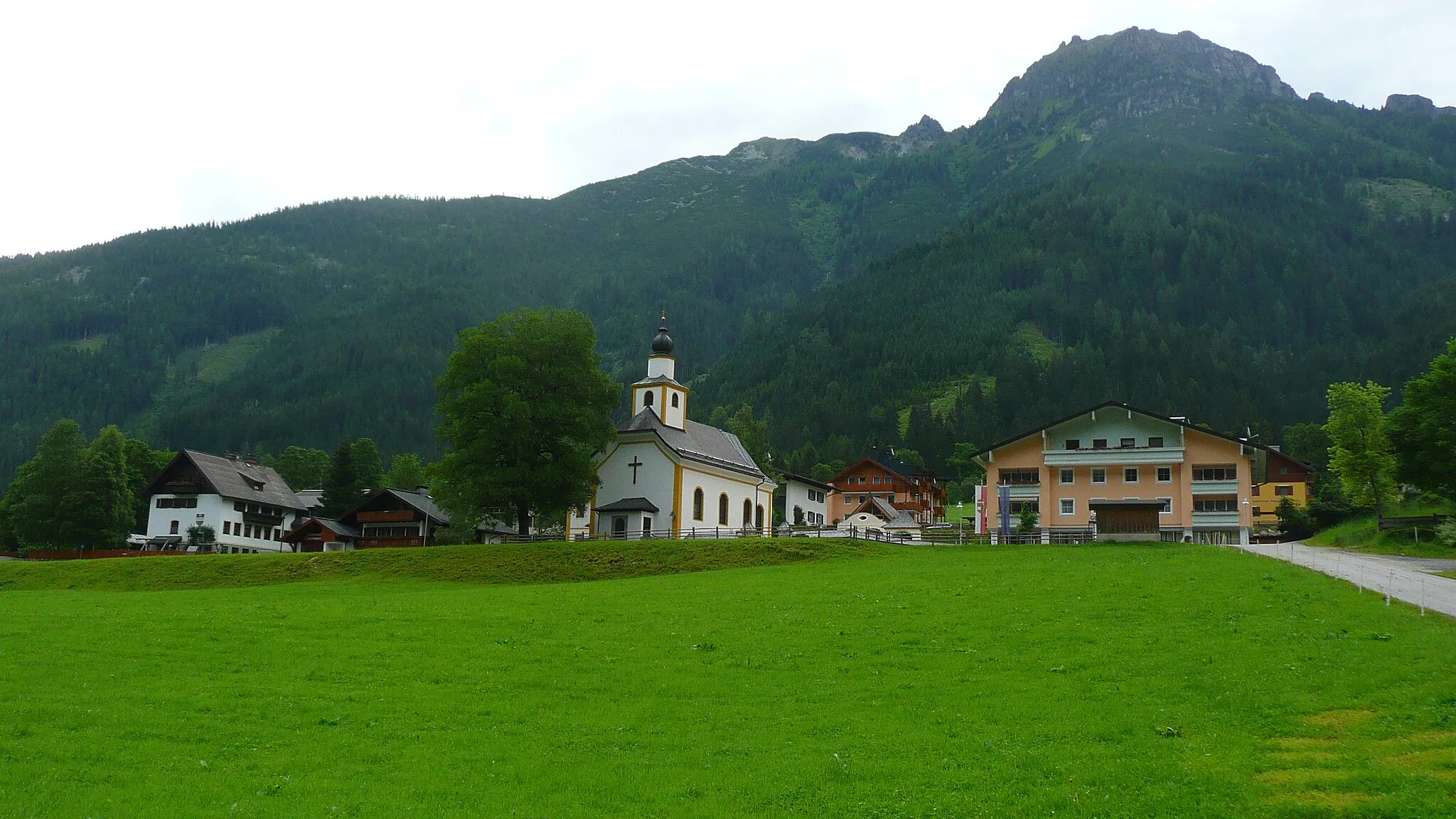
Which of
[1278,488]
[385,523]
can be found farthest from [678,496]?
[1278,488]

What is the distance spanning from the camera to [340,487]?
102 meters

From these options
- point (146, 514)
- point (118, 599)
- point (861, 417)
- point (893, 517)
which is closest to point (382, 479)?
point (146, 514)

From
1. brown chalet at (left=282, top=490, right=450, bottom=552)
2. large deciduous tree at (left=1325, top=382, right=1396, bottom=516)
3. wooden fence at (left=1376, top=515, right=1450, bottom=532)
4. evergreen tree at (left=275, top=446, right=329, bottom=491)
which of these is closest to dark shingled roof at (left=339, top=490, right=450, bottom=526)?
brown chalet at (left=282, top=490, right=450, bottom=552)

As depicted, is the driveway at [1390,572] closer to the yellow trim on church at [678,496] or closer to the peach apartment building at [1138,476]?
the peach apartment building at [1138,476]

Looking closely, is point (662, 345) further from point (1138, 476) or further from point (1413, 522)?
point (1413, 522)

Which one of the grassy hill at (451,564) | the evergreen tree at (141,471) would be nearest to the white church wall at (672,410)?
the grassy hill at (451,564)

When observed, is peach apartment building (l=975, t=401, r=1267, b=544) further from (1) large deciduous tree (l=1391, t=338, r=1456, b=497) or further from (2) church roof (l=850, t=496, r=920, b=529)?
(2) church roof (l=850, t=496, r=920, b=529)

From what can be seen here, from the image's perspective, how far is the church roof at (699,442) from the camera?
6688cm

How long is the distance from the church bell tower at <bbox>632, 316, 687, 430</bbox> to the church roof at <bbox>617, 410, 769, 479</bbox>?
33.7 inches

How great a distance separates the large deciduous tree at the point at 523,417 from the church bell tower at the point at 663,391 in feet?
30.8

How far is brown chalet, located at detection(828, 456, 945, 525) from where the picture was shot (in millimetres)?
129375

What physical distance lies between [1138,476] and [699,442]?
2830 centimetres

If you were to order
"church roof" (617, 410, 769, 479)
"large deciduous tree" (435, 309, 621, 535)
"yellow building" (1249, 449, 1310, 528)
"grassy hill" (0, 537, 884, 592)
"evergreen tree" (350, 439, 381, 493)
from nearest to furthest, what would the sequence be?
"grassy hill" (0, 537, 884, 592), "large deciduous tree" (435, 309, 621, 535), "church roof" (617, 410, 769, 479), "yellow building" (1249, 449, 1310, 528), "evergreen tree" (350, 439, 381, 493)

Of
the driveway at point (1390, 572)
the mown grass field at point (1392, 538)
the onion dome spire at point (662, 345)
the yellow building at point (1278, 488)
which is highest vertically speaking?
the onion dome spire at point (662, 345)
